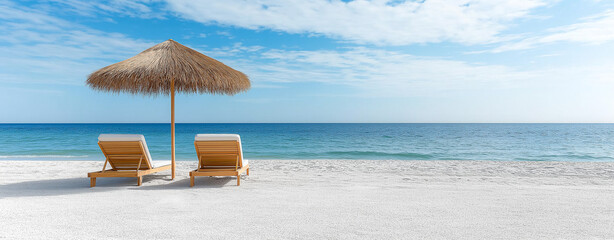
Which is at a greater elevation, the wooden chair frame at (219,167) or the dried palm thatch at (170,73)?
the dried palm thatch at (170,73)

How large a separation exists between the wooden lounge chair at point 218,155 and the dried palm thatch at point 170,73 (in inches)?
35.4

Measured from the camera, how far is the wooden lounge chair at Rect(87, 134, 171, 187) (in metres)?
5.13

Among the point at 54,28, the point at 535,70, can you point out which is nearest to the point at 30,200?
the point at 54,28

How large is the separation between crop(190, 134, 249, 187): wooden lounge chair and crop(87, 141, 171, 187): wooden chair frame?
2.51 ft

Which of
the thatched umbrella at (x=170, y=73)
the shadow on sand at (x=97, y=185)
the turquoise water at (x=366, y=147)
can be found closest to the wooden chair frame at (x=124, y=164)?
the shadow on sand at (x=97, y=185)

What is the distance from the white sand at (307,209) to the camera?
2.87 m

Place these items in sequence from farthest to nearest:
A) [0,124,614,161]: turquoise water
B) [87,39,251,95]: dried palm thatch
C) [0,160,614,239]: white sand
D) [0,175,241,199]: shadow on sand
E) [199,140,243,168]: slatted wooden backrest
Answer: [0,124,614,161]: turquoise water
[199,140,243,168]: slatted wooden backrest
[87,39,251,95]: dried palm thatch
[0,175,241,199]: shadow on sand
[0,160,614,239]: white sand

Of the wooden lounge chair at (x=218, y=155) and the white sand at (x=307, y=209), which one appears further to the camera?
the wooden lounge chair at (x=218, y=155)

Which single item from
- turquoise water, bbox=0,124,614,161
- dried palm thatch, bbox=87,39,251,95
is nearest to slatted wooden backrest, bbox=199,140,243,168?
dried palm thatch, bbox=87,39,251,95

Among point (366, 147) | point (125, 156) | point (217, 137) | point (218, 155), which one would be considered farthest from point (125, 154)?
point (366, 147)

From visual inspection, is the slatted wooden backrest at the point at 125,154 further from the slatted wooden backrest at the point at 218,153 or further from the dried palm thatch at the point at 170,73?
the dried palm thatch at the point at 170,73

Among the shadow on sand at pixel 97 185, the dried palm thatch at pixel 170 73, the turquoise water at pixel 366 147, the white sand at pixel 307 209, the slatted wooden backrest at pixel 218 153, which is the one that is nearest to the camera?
the white sand at pixel 307 209

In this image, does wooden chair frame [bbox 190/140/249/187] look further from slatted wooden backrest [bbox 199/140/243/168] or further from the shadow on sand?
the shadow on sand

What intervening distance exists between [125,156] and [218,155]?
139 centimetres
